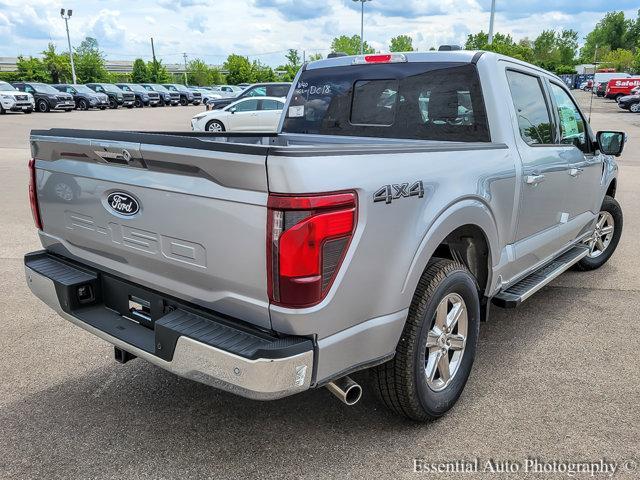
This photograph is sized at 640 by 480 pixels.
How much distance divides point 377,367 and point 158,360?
3.33 feet

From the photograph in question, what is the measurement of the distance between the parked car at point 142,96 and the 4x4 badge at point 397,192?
42.0 m

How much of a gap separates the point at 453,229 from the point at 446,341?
624mm

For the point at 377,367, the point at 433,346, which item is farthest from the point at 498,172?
the point at 377,367

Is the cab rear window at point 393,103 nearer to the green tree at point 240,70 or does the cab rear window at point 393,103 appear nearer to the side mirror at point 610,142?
the side mirror at point 610,142

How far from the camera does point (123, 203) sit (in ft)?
8.40

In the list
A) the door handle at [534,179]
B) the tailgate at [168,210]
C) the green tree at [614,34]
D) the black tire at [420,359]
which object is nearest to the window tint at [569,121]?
the door handle at [534,179]

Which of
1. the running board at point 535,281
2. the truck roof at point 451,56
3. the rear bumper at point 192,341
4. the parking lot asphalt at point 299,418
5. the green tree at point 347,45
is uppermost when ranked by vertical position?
the green tree at point 347,45

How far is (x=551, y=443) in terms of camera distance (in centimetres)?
280

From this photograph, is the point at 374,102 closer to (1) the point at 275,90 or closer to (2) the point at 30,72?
(1) the point at 275,90

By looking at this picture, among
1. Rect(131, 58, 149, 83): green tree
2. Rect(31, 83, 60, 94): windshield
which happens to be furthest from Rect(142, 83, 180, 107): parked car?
Rect(131, 58, 149, 83): green tree

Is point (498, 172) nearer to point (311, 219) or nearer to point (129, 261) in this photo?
point (311, 219)

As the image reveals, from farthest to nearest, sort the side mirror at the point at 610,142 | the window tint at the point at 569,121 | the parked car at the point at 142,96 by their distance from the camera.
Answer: the parked car at the point at 142,96 < the side mirror at the point at 610,142 < the window tint at the point at 569,121

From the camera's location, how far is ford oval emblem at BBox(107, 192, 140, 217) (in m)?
2.51

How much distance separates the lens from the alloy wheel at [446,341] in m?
2.90
